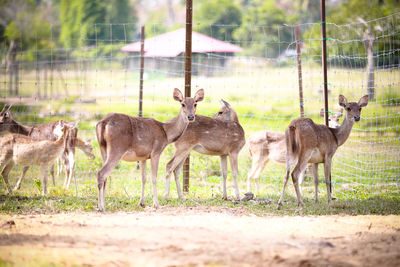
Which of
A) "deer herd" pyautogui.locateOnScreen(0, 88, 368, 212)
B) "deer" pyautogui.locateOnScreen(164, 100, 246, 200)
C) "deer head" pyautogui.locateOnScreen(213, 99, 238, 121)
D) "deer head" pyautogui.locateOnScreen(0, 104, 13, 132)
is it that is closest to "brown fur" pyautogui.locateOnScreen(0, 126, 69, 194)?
"deer herd" pyautogui.locateOnScreen(0, 88, 368, 212)

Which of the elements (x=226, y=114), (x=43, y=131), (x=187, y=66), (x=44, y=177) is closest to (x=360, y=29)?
(x=226, y=114)

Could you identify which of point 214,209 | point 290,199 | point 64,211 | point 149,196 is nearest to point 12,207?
point 64,211

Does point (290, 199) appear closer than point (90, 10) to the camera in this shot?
Yes

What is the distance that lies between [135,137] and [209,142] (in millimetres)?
1924

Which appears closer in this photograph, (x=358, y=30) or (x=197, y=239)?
(x=197, y=239)

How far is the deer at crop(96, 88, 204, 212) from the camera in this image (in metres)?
9.14

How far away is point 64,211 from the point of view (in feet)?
30.0

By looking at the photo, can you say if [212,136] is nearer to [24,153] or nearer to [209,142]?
[209,142]

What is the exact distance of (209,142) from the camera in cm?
1090

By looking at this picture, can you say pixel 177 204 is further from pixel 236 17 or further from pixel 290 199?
pixel 236 17

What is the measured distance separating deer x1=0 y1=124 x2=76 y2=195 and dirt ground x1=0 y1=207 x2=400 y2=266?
8.15ft

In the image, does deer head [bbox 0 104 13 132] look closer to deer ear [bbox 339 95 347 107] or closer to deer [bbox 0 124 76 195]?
deer [bbox 0 124 76 195]

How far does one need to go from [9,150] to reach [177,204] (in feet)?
12.4

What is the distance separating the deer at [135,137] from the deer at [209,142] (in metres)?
0.32
